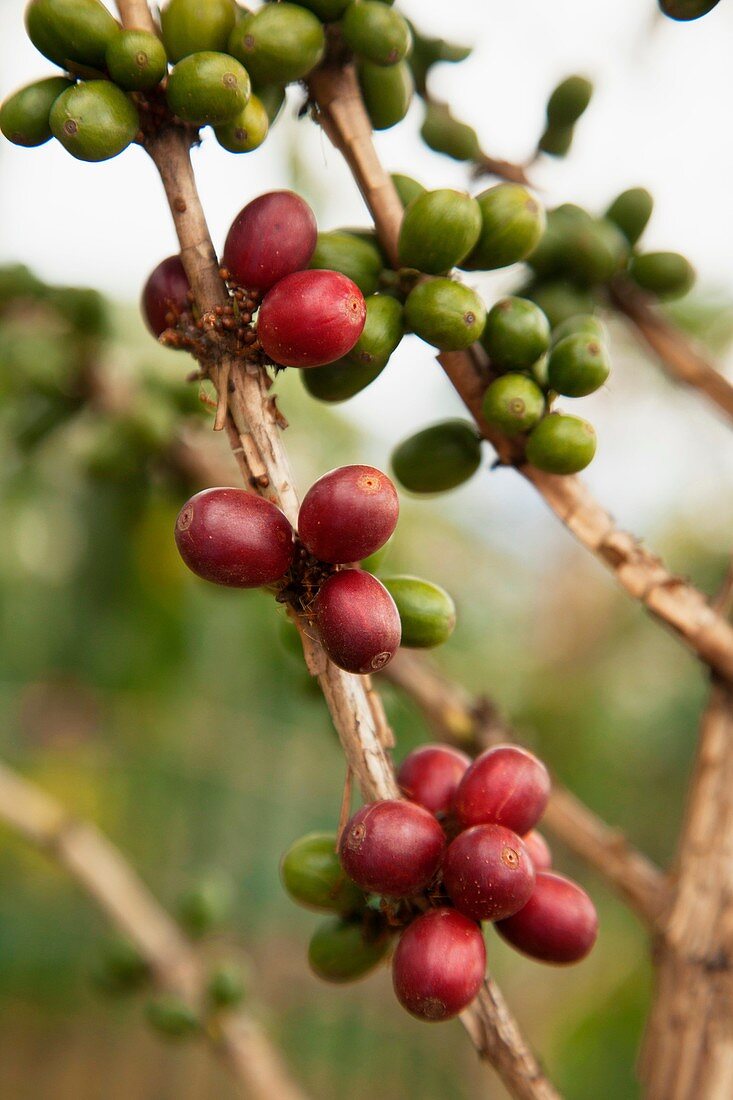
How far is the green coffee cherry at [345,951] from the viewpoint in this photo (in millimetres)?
1153

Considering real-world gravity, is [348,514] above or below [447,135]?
below

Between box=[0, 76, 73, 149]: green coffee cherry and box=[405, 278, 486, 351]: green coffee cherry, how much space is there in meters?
0.52

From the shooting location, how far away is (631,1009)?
340 cm

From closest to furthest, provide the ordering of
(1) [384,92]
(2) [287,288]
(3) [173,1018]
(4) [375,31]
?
(2) [287,288] < (4) [375,31] < (1) [384,92] < (3) [173,1018]

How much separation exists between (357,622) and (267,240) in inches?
19.0

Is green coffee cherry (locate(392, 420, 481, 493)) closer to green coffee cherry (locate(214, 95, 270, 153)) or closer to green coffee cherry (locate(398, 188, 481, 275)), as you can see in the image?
green coffee cherry (locate(398, 188, 481, 275))

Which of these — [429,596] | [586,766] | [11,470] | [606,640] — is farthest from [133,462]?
[606,640]

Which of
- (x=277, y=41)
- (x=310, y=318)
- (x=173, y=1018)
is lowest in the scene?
(x=173, y=1018)

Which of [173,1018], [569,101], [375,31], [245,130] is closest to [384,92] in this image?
[375,31]

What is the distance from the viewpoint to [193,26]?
1098 mm

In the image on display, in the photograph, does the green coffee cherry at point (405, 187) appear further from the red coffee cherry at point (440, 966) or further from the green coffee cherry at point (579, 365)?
the red coffee cherry at point (440, 966)

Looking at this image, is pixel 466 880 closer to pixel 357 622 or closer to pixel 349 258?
pixel 357 622

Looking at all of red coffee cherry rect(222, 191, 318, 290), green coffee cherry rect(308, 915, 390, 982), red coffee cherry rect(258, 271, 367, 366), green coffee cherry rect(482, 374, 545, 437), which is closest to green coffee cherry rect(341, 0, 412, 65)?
red coffee cherry rect(222, 191, 318, 290)

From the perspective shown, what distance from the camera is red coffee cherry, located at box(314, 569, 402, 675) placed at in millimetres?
929
